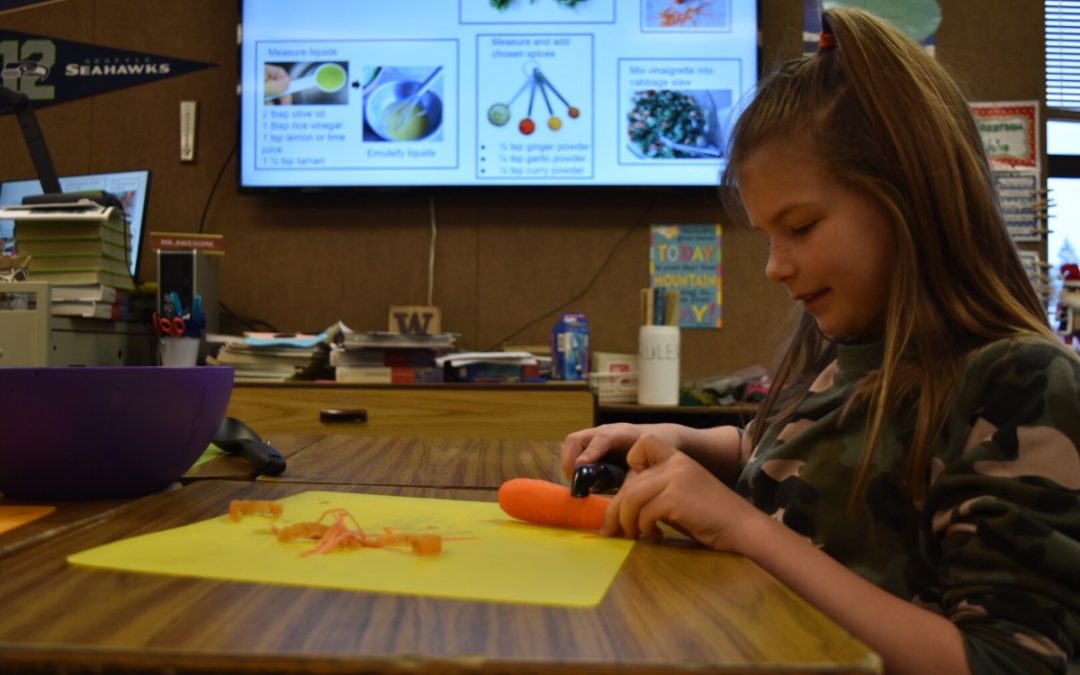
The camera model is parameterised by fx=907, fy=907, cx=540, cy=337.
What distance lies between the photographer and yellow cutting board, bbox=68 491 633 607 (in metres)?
0.44

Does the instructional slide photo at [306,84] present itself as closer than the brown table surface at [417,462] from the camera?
No

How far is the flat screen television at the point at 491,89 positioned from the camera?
2312mm

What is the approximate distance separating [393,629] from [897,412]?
513mm

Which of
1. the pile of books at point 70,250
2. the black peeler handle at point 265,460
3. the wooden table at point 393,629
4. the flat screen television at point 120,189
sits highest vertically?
the flat screen television at point 120,189

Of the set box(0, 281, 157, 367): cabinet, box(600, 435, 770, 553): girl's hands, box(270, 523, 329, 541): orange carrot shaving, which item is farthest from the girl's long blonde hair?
box(0, 281, 157, 367): cabinet

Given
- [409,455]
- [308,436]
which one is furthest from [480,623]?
[308,436]

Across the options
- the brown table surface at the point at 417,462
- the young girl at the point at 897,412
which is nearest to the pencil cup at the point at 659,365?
the brown table surface at the point at 417,462

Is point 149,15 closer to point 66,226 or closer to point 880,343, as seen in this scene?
point 66,226

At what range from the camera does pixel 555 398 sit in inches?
77.4

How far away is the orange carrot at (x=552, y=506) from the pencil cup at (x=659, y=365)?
4.87 ft

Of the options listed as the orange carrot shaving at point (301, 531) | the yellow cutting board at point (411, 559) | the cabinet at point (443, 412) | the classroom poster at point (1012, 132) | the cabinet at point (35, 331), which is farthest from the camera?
the classroom poster at point (1012, 132)

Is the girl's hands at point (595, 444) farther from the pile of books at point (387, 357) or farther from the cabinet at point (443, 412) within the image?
the pile of books at point (387, 357)

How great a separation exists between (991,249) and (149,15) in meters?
2.41

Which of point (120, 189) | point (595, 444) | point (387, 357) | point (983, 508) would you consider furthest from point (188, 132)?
point (983, 508)
